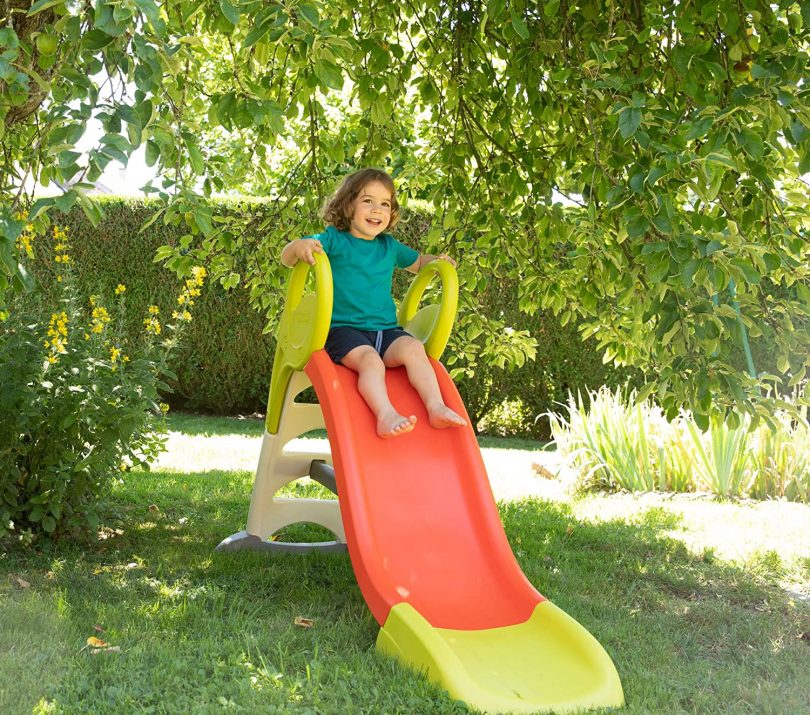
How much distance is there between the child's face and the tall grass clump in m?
2.36

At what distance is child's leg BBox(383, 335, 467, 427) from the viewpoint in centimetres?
326

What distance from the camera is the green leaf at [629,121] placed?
2.53 metres

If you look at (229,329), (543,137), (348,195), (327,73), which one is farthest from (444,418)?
(229,329)

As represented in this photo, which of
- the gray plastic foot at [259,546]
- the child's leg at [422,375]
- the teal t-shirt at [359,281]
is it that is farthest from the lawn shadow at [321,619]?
the teal t-shirt at [359,281]

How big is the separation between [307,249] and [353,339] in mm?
413

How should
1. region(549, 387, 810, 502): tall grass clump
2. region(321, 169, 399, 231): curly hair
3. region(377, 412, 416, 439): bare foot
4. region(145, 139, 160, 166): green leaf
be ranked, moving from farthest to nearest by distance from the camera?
region(549, 387, 810, 502): tall grass clump < region(321, 169, 399, 231): curly hair < region(377, 412, 416, 439): bare foot < region(145, 139, 160, 166): green leaf

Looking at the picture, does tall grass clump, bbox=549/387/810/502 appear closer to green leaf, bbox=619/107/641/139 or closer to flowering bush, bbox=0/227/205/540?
green leaf, bbox=619/107/641/139

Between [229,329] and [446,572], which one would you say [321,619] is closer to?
[446,572]

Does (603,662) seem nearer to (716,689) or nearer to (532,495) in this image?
(716,689)

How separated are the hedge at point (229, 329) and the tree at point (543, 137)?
12.4 feet

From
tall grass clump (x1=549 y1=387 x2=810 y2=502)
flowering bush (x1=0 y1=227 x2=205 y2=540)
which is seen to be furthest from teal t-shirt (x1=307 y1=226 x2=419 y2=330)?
tall grass clump (x1=549 y1=387 x2=810 y2=502)

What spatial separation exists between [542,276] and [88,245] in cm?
596

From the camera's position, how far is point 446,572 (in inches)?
116

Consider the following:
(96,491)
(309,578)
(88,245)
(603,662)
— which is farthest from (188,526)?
(88,245)
